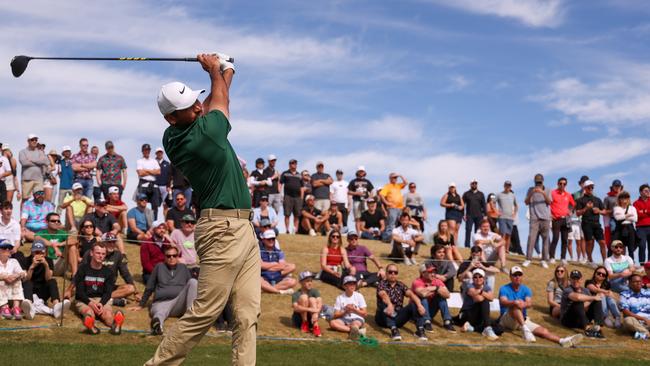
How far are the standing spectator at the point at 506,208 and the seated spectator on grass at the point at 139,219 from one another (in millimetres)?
8961

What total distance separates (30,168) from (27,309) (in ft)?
23.1

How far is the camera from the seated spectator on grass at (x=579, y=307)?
49.2 feet

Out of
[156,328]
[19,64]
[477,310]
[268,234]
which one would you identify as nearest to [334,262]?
[268,234]

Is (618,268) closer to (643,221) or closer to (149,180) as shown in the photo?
(643,221)

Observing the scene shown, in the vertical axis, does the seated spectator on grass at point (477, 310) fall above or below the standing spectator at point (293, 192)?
below

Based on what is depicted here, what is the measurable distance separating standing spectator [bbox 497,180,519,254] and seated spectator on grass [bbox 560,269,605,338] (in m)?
5.29

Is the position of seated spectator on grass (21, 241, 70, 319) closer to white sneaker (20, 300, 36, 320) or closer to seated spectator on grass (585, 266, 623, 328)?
white sneaker (20, 300, 36, 320)

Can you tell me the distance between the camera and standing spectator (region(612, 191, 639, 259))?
18531 mm

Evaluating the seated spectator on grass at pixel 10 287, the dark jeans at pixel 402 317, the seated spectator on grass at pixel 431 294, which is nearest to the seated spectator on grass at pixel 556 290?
the seated spectator on grass at pixel 431 294

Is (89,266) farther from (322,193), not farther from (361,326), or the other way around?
(322,193)

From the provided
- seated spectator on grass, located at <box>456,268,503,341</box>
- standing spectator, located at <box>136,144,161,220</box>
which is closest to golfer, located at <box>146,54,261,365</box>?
seated spectator on grass, located at <box>456,268,503,341</box>

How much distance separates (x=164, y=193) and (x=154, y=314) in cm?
694

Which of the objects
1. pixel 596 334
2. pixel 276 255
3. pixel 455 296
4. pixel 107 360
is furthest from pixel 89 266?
pixel 596 334

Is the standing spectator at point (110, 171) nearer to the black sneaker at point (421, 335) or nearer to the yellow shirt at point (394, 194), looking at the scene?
the yellow shirt at point (394, 194)
